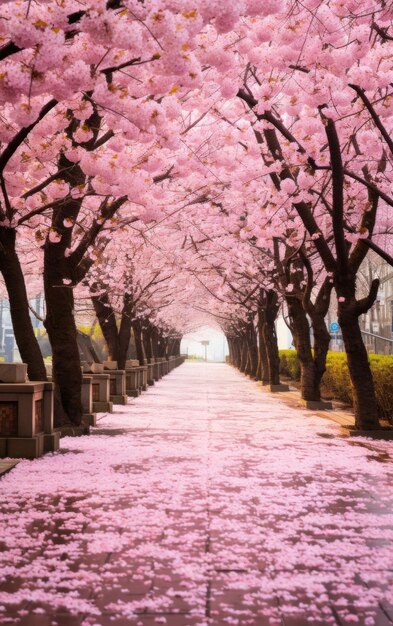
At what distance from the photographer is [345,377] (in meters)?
22.9

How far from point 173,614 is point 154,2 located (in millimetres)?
4177

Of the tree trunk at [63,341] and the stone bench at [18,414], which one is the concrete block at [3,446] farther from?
the tree trunk at [63,341]

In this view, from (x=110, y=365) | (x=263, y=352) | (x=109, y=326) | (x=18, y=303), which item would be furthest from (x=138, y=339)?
(x=18, y=303)

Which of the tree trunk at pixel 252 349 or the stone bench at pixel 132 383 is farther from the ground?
the tree trunk at pixel 252 349

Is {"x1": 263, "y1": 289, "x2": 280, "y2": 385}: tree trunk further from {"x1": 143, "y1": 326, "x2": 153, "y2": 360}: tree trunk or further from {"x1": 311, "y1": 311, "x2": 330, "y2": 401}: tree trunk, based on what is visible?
{"x1": 143, "y1": 326, "x2": 153, "y2": 360}: tree trunk

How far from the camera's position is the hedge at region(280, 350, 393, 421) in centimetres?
1656

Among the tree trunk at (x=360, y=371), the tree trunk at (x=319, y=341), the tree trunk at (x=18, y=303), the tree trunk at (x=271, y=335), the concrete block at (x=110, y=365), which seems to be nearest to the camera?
the tree trunk at (x=18, y=303)

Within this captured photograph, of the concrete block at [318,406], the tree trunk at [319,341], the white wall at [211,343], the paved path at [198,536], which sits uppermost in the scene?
the white wall at [211,343]

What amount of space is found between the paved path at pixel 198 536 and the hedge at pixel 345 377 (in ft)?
12.7

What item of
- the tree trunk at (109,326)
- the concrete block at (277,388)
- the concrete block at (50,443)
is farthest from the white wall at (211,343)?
the concrete block at (50,443)

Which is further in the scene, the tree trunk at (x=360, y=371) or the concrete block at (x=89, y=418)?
the concrete block at (x=89, y=418)

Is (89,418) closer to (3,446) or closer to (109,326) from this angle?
(3,446)

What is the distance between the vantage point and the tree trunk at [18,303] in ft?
40.8

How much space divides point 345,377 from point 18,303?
13156 mm
